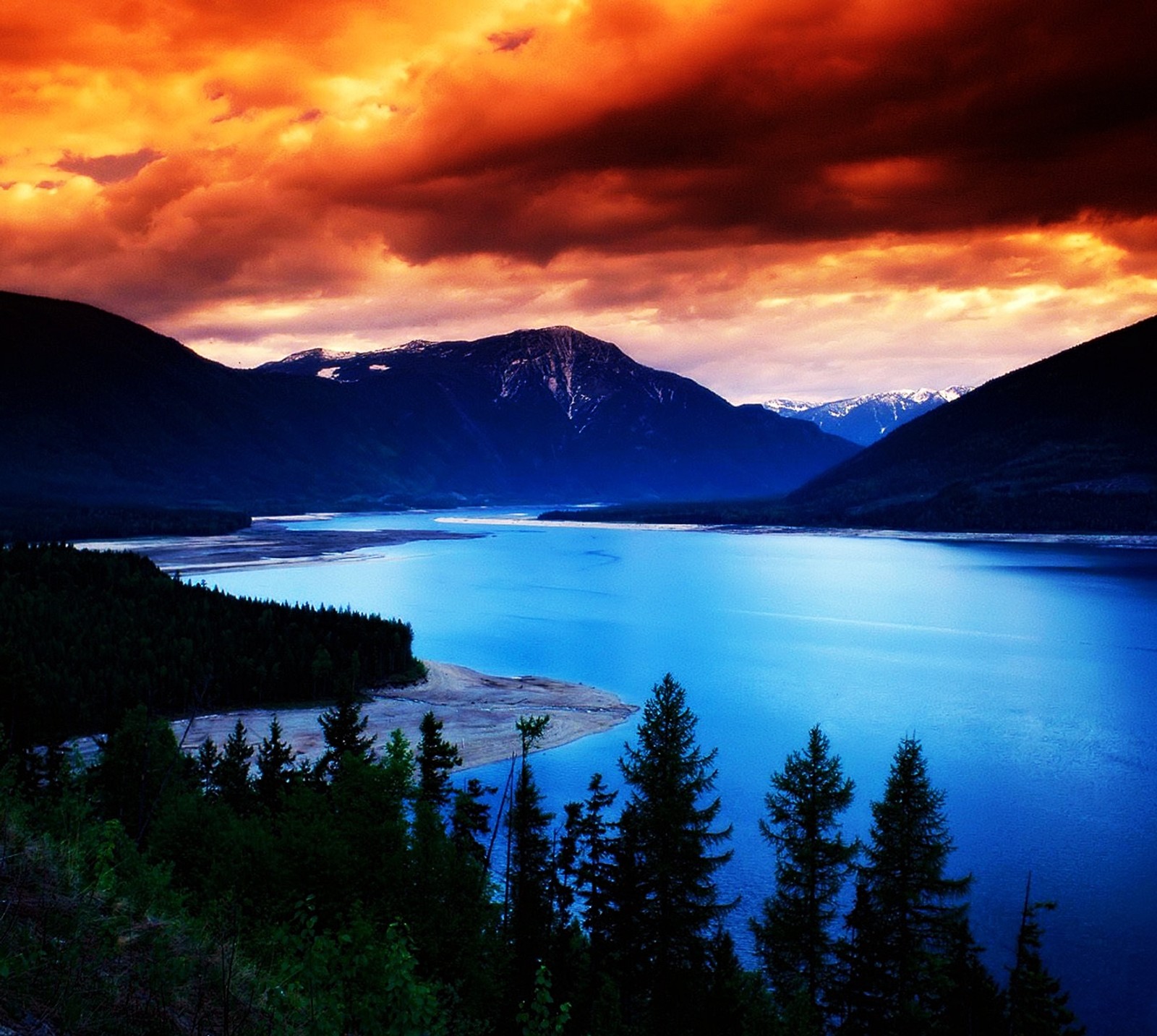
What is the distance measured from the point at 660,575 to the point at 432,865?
167 m

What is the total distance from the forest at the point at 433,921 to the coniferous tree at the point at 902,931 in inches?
3.2

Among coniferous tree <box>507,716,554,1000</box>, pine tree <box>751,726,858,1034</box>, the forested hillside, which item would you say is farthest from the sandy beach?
pine tree <box>751,726,858,1034</box>

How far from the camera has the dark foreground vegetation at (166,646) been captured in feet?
238

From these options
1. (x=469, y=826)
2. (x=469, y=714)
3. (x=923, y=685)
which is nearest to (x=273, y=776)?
(x=469, y=826)

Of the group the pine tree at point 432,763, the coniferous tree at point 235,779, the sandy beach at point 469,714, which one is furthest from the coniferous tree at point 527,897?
the sandy beach at point 469,714

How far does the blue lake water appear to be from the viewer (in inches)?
1638

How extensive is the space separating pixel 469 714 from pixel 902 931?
49.2m

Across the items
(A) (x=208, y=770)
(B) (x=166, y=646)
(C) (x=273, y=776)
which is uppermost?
(B) (x=166, y=646)

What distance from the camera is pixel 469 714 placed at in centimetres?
7400

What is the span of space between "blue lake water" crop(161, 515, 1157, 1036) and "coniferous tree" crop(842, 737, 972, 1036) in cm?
815

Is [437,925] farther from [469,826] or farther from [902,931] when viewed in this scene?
[469,826]

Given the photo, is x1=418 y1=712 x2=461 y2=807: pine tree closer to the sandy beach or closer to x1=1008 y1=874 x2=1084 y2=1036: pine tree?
the sandy beach

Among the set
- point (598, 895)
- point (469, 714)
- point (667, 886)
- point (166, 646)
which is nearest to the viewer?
point (667, 886)

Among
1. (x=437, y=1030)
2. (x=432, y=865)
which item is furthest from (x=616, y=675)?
(x=437, y=1030)
